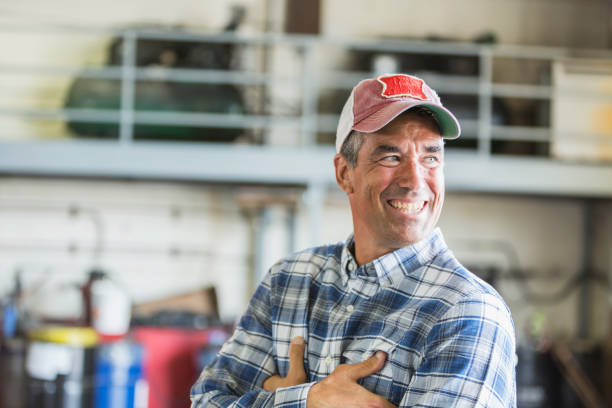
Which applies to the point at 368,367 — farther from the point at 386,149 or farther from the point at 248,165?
the point at 248,165

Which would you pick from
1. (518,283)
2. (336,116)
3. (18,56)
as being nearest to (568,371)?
(518,283)

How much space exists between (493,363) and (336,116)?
6904mm

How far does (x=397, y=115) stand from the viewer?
5.71ft

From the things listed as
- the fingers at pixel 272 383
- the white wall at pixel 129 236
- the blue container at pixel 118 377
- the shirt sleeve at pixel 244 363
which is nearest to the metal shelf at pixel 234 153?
the white wall at pixel 129 236

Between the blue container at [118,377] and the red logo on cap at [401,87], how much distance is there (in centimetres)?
448

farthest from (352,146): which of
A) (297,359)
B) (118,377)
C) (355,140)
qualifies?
(118,377)

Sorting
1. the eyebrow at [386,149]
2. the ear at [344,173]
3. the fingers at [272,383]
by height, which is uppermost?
the eyebrow at [386,149]

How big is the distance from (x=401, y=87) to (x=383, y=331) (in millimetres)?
596

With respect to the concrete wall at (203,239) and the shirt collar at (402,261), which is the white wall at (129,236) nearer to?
the concrete wall at (203,239)

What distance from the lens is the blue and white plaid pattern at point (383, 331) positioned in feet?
4.96

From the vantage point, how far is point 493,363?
151cm

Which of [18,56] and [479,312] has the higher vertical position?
[18,56]

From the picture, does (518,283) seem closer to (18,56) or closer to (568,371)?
(568,371)

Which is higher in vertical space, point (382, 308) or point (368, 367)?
point (382, 308)
